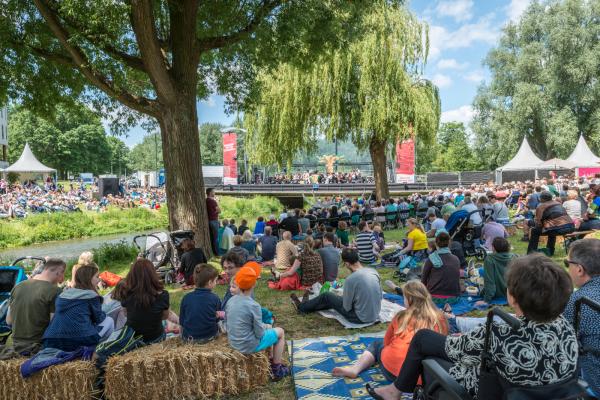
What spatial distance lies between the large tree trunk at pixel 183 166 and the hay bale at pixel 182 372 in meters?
6.14

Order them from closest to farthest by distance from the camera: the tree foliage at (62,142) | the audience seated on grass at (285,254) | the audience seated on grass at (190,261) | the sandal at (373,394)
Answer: the sandal at (373,394)
the audience seated on grass at (190,261)
the audience seated on grass at (285,254)
the tree foliage at (62,142)

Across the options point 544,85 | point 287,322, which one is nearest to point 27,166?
point 287,322

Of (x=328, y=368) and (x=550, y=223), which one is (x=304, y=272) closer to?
(x=328, y=368)

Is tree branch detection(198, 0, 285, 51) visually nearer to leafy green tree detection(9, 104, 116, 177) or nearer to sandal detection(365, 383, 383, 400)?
sandal detection(365, 383, 383, 400)

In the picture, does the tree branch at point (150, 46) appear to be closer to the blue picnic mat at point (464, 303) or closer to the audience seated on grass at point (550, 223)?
the blue picnic mat at point (464, 303)

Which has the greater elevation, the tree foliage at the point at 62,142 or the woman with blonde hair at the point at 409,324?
the tree foliage at the point at 62,142

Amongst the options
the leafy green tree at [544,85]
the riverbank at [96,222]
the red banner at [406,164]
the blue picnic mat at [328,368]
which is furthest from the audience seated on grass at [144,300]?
the leafy green tree at [544,85]

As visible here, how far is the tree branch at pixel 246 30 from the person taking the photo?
31.4ft

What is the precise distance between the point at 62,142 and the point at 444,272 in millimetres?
68055

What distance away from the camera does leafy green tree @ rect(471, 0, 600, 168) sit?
31141 millimetres

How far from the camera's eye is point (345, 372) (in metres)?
4.00

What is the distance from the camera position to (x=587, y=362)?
2666 millimetres

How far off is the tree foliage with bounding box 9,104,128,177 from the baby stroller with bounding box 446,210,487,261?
2334 inches

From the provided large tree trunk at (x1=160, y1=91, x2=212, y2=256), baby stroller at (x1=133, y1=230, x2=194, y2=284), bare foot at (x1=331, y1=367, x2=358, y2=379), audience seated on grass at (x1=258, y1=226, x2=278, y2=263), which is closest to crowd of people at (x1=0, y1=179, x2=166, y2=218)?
large tree trunk at (x1=160, y1=91, x2=212, y2=256)
